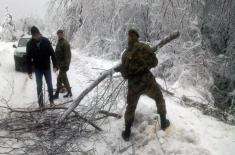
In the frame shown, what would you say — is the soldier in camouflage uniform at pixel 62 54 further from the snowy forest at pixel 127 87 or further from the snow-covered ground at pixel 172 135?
the snow-covered ground at pixel 172 135

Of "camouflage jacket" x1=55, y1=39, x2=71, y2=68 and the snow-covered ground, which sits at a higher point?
"camouflage jacket" x1=55, y1=39, x2=71, y2=68

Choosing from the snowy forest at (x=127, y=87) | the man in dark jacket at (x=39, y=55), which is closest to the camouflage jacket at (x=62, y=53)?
the man in dark jacket at (x=39, y=55)

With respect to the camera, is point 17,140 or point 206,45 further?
point 206,45

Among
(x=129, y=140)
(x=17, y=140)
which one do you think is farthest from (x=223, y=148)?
(x=17, y=140)

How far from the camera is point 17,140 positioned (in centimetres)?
792

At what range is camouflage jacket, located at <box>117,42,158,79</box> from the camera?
7.35m

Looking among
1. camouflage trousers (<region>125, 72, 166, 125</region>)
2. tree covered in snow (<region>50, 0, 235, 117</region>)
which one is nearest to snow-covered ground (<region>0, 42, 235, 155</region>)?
camouflage trousers (<region>125, 72, 166, 125</region>)

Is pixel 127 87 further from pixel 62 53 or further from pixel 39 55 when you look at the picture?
pixel 62 53

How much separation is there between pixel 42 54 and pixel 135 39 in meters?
3.16

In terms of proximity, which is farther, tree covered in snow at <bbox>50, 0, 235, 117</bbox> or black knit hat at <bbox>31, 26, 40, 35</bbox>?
tree covered in snow at <bbox>50, 0, 235, 117</bbox>

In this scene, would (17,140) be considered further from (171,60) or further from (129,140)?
(171,60)

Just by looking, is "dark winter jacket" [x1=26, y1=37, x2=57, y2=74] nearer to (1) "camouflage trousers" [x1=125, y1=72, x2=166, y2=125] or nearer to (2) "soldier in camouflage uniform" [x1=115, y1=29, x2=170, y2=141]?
(2) "soldier in camouflage uniform" [x1=115, y1=29, x2=170, y2=141]

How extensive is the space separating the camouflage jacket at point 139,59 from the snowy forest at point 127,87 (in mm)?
688

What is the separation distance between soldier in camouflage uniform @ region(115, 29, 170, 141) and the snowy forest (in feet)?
1.36
